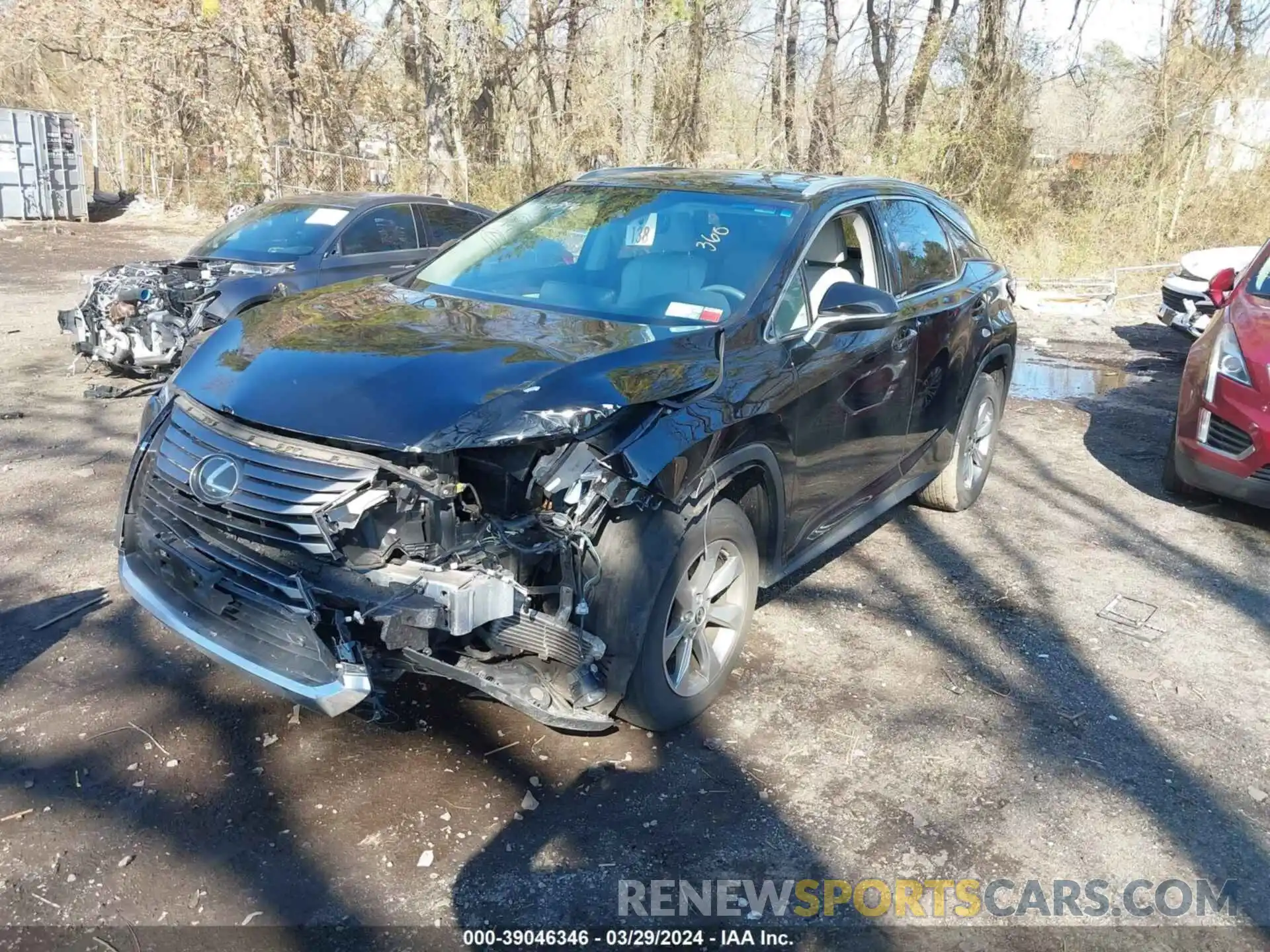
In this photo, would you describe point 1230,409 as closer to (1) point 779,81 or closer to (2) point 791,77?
(1) point 779,81

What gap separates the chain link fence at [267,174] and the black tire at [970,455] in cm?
1442

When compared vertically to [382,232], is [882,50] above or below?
above

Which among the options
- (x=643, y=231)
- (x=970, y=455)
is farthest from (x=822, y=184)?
(x=970, y=455)

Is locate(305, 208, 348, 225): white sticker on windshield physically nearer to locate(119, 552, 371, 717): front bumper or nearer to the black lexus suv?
the black lexus suv

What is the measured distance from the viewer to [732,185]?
455 centimetres

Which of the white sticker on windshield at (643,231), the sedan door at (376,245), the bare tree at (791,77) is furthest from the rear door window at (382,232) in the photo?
the bare tree at (791,77)

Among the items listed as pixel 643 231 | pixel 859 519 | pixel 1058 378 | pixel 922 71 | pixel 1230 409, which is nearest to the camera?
pixel 643 231

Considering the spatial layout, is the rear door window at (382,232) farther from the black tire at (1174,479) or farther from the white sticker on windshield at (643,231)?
the black tire at (1174,479)

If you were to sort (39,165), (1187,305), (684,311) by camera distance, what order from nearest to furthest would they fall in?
(684,311), (1187,305), (39,165)

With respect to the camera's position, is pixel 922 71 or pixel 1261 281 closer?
pixel 1261 281

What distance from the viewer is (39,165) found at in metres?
20.4

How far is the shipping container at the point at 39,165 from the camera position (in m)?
20.1

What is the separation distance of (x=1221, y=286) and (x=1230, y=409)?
1.82 metres

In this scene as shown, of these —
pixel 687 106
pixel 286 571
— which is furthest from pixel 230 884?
pixel 687 106
